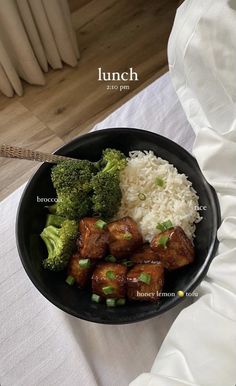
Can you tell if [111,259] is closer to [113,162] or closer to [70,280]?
[70,280]

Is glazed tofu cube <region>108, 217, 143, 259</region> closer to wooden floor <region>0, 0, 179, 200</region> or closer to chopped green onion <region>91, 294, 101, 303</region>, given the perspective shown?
chopped green onion <region>91, 294, 101, 303</region>

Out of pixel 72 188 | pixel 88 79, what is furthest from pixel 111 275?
pixel 88 79

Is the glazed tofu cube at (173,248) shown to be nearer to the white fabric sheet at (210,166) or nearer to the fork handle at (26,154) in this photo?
the white fabric sheet at (210,166)

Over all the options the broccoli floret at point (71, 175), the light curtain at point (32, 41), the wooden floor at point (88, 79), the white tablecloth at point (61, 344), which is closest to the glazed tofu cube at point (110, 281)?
the white tablecloth at point (61, 344)

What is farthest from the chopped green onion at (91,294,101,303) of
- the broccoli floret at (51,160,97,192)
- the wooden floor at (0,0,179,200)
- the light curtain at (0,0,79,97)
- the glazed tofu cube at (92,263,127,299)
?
the light curtain at (0,0,79,97)

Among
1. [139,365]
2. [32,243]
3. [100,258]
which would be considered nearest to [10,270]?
[32,243]
